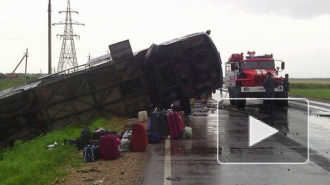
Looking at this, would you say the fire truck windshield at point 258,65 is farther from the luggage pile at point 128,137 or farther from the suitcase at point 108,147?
the suitcase at point 108,147

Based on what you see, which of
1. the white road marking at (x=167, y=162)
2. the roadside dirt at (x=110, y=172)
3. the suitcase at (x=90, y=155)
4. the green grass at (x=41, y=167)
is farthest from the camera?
the suitcase at (x=90, y=155)

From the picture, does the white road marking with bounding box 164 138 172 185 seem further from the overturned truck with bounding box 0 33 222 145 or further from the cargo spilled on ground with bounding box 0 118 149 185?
the overturned truck with bounding box 0 33 222 145

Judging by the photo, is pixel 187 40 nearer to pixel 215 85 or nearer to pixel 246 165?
pixel 215 85

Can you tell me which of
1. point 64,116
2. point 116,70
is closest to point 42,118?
point 64,116

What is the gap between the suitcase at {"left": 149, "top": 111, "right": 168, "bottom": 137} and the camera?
519 inches

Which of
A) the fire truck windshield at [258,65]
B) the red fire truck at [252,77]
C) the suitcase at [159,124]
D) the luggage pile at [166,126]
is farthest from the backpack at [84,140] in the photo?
the fire truck windshield at [258,65]

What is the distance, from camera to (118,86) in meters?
19.3

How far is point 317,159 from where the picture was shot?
1011 cm

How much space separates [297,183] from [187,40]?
11704 millimetres

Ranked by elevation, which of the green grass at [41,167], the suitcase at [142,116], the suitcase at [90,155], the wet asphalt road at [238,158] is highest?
the suitcase at [142,116]

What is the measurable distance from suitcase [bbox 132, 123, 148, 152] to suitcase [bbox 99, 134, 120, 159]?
0.96m

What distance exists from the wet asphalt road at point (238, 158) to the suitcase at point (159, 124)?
1.35 ft

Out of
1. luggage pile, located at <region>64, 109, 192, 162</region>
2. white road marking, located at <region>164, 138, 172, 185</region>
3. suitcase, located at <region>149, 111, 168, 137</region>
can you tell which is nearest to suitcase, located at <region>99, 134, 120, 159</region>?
luggage pile, located at <region>64, 109, 192, 162</region>

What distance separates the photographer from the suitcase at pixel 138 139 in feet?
36.6
